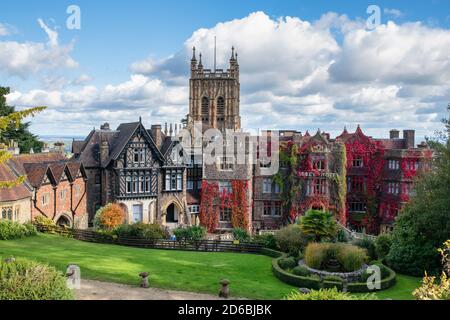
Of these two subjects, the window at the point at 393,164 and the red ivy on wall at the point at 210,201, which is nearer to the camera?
the window at the point at 393,164

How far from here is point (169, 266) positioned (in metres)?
26.1

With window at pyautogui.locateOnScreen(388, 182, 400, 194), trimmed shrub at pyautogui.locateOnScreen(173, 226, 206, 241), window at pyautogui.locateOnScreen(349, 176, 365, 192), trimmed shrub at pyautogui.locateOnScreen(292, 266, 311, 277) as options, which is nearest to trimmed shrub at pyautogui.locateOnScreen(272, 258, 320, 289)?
trimmed shrub at pyautogui.locateOnScreen(292, 266, 311, 277)

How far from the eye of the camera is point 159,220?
153 feet

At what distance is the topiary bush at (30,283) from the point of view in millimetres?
13977

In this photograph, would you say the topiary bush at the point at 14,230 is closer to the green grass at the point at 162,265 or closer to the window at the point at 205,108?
the green grass at the point at 162,265

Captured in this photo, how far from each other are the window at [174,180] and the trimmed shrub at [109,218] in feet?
25.5

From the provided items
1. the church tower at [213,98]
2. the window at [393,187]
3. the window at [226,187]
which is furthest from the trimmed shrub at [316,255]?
the church tower at [213,98]

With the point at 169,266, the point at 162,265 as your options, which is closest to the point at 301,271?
the point at 169,266

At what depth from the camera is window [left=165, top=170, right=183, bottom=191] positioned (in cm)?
4706

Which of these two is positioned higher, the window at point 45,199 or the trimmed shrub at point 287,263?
the window at point 45,199

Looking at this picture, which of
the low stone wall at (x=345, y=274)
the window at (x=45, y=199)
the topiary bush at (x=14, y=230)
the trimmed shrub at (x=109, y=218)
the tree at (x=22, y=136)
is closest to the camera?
the low stone wall at (x=345, y=274)

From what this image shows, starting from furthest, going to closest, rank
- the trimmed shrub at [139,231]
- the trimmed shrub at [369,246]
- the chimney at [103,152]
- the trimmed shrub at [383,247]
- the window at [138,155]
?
the chimney at [103,152]
the window at [138,155]
the trimmed shrub at [139,231]
the trimmed shrub at [369,246]
the trimmed shrub at [383,247]

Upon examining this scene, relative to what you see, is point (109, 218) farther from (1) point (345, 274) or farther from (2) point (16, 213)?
(1) point (345, 274)

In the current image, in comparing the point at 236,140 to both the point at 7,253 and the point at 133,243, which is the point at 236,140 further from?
the point at 7,253
